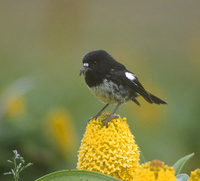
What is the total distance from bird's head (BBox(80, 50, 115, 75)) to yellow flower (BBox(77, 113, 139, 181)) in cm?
103

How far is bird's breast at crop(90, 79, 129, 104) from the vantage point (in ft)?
12.8

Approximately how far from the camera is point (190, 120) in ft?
25.5

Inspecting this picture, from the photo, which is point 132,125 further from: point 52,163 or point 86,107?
point 52,163

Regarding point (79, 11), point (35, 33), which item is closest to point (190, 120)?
point (79, 11)

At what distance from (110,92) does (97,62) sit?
265 millimetres

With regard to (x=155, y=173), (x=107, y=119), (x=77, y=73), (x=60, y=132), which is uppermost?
(x=77, y=73)

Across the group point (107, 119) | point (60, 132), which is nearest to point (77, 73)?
point (60, 132)

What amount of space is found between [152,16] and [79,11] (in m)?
6.14

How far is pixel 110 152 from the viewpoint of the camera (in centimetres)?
266

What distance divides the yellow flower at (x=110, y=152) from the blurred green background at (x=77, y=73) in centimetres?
235

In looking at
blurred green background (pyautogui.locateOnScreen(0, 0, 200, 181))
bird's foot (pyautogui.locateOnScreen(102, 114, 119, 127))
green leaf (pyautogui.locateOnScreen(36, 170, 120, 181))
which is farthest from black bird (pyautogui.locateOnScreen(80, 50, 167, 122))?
green leaf (pyautogui.locateOnScreen(36, 170, 120, 181))

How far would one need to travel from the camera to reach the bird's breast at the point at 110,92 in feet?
12.8

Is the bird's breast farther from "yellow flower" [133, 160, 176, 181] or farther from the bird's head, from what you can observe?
"yellow flower" [133, 160, 176, 181]

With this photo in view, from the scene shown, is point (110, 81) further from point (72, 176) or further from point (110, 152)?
point (72, 176)
